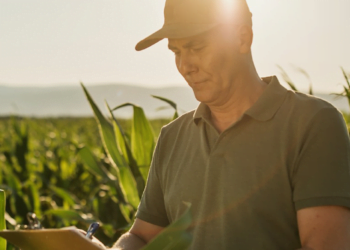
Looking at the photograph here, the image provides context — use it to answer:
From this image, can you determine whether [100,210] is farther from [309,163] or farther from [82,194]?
[309,163]

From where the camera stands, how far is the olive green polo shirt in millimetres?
1467

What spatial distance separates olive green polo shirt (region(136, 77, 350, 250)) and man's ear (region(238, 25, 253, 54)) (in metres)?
0.12

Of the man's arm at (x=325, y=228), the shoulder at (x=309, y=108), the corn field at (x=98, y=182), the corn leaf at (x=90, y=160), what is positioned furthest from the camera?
the corn leaf at (x=90, y=160)

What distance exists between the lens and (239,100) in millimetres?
1717

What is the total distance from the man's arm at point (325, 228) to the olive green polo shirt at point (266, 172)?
0.02m

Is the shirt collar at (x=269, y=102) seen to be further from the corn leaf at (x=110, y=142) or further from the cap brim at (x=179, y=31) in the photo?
the corn leaf at (x=110, y=142)

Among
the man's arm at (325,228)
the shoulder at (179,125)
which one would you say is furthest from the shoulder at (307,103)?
the shoulder at (179,125)

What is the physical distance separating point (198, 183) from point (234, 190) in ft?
0.47

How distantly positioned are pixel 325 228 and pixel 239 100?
1.56 ft

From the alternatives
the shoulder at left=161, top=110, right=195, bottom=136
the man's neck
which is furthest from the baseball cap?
the shoulder at left=161, top=110, right=195, bottom=136

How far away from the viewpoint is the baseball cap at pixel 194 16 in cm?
161

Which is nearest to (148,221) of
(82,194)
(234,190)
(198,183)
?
(198,183)

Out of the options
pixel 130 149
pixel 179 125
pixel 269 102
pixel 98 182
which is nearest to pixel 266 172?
pixel 269 102

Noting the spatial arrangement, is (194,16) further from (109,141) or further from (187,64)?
(109,141)
